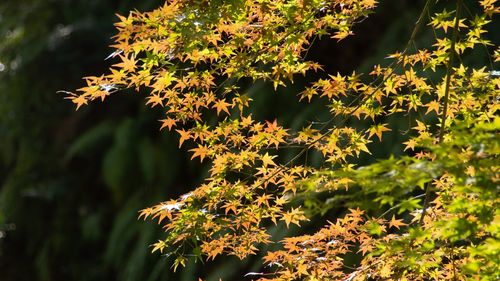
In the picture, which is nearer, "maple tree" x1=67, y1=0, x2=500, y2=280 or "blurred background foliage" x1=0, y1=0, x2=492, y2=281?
"maple tree" x1=67, y1=0, x2=500, y2=280

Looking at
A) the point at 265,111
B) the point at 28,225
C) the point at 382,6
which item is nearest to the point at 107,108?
the point at 28,225

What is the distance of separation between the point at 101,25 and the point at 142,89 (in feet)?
1.87

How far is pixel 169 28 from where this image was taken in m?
1.49

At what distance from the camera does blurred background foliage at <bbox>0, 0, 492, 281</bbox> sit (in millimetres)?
4316

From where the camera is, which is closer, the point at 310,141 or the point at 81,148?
the point at 310,141

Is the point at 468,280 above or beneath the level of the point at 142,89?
beneath

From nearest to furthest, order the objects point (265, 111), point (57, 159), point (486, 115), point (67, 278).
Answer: point (486, 115)
point (265, 111)
point (67, 278)
point (57, 159)

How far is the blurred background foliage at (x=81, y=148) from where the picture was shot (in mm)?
4316

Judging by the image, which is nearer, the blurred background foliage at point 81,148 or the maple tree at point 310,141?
the maple tree at point 310,141

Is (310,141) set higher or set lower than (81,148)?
lower

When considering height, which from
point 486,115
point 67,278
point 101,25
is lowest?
point 67,278

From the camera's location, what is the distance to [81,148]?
464cm

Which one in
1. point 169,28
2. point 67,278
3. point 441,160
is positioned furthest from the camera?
point 67,278

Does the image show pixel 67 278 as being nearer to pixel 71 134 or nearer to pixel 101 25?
pixel 71 134
